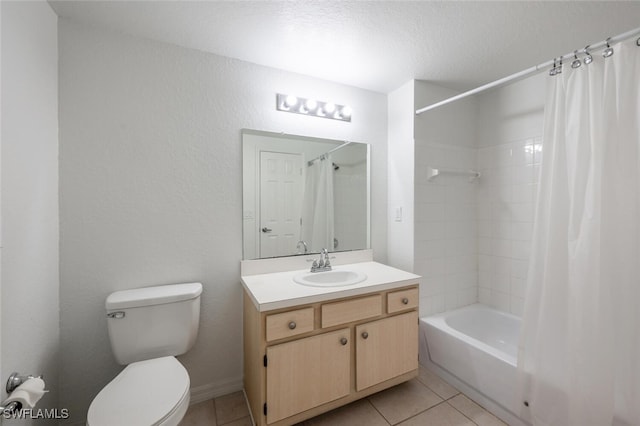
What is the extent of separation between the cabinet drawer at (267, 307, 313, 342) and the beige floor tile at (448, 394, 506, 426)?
113cm

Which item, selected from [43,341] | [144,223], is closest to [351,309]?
[144,223]

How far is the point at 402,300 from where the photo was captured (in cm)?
173

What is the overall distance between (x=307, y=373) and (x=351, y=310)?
1.35 ft

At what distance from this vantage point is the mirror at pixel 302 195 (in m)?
1.87

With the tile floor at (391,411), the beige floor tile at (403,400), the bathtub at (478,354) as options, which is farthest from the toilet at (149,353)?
the bathtub at (478,354)

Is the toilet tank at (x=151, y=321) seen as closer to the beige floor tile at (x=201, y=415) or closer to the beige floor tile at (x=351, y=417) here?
the beige floor tile at (x=201, y=415)

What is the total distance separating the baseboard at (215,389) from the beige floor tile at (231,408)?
0.09 feet

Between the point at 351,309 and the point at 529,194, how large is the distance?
177 cm

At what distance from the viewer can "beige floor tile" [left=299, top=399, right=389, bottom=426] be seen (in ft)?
5.06

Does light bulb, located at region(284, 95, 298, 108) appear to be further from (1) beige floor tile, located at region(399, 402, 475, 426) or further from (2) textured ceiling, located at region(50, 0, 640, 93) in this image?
(1) beige floor tile, located at region(399, 402, 475, 426)

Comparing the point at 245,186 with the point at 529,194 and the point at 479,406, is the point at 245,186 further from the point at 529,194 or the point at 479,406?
the point at 529,194

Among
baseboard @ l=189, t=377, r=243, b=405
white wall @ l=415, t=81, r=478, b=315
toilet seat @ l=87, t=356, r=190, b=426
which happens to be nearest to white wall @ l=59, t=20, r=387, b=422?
baseboard @ l=189, t=377, r=243, b=405

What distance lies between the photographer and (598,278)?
3.88 feet

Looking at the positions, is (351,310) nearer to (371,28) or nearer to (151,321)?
Result: (151,321)
